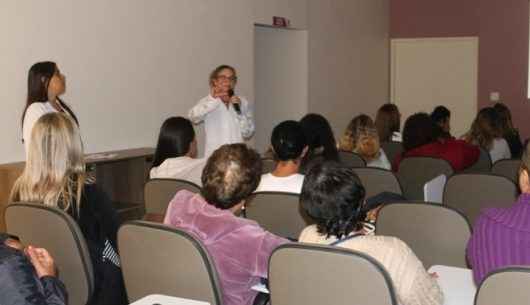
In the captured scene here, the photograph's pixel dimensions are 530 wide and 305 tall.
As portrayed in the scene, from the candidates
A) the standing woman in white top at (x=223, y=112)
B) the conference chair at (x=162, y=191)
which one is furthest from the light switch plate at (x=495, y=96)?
the conference chair at (x=162, y=191)

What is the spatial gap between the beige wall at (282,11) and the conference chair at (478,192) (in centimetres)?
409

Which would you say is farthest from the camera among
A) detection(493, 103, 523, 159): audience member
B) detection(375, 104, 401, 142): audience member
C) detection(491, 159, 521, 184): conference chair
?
detection(375, 104, 401, 142): audience member

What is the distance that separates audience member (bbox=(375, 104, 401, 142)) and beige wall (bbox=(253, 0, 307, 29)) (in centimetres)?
210

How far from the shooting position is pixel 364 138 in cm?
499

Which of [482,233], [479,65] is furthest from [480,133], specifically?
[479,65]

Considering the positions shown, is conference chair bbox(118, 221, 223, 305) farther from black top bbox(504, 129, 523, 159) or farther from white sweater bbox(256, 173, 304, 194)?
black top bbox(504, 129, 523, 159)

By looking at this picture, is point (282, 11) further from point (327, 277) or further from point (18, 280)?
point (18, 280)

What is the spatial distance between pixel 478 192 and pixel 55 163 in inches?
99.9

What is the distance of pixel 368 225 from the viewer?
3.07 metres

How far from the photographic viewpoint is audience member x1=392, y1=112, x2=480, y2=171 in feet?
16.5

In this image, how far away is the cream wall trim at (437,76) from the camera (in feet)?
32.6

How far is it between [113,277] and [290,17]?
19.4 ft

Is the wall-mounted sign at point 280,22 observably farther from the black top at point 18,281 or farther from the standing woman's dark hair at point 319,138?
the black top at point 18,281

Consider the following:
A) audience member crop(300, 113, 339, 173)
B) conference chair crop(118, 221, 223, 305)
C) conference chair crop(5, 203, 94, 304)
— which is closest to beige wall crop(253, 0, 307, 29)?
audience member crop(300, 113, 339, 173)
